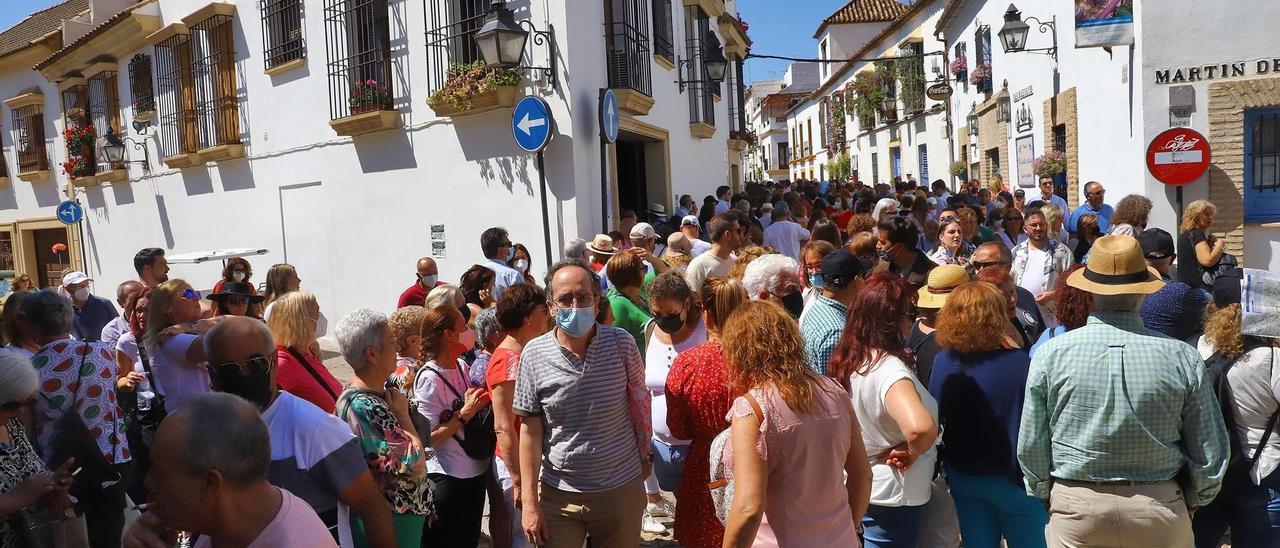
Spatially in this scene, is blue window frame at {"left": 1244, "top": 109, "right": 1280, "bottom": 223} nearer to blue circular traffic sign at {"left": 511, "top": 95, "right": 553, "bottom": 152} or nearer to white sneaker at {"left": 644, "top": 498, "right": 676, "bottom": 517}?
blue circular traffic sign at {"left": 511, "top": 95, "right": 553, "bottom": 152}

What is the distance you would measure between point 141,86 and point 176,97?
1.82 m

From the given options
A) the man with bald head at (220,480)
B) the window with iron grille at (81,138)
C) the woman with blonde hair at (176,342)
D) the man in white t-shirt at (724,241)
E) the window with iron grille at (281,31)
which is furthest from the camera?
the window with iron grille at (81,138)

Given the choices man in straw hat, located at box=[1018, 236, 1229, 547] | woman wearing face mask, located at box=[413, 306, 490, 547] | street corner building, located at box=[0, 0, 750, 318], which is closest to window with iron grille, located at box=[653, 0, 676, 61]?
street corner building, located at box=[0, 0, 750, 318]

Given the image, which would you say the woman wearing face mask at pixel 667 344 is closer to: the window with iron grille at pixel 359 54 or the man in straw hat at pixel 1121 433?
the man in straw hat at pixel 1121 433

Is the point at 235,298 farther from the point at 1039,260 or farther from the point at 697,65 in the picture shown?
the point at 697,65

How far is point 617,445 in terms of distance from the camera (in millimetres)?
3479

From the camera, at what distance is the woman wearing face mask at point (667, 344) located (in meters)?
4.03

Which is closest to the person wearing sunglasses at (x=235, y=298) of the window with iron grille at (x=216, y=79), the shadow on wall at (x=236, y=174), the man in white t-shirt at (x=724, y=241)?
the man in white t-shirt at (x=724, y=241)

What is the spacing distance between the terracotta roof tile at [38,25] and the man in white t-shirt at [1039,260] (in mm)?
22572

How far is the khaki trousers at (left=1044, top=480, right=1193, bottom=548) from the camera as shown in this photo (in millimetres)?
2957

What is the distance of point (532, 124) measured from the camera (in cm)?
836

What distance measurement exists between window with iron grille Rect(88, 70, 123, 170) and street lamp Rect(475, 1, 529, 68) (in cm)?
1198

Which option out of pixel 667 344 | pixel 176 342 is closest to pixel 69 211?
pixel 176 342

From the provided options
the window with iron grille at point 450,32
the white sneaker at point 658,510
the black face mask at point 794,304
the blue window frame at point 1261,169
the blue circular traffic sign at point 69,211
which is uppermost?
the window with iron grille at point 450,32
